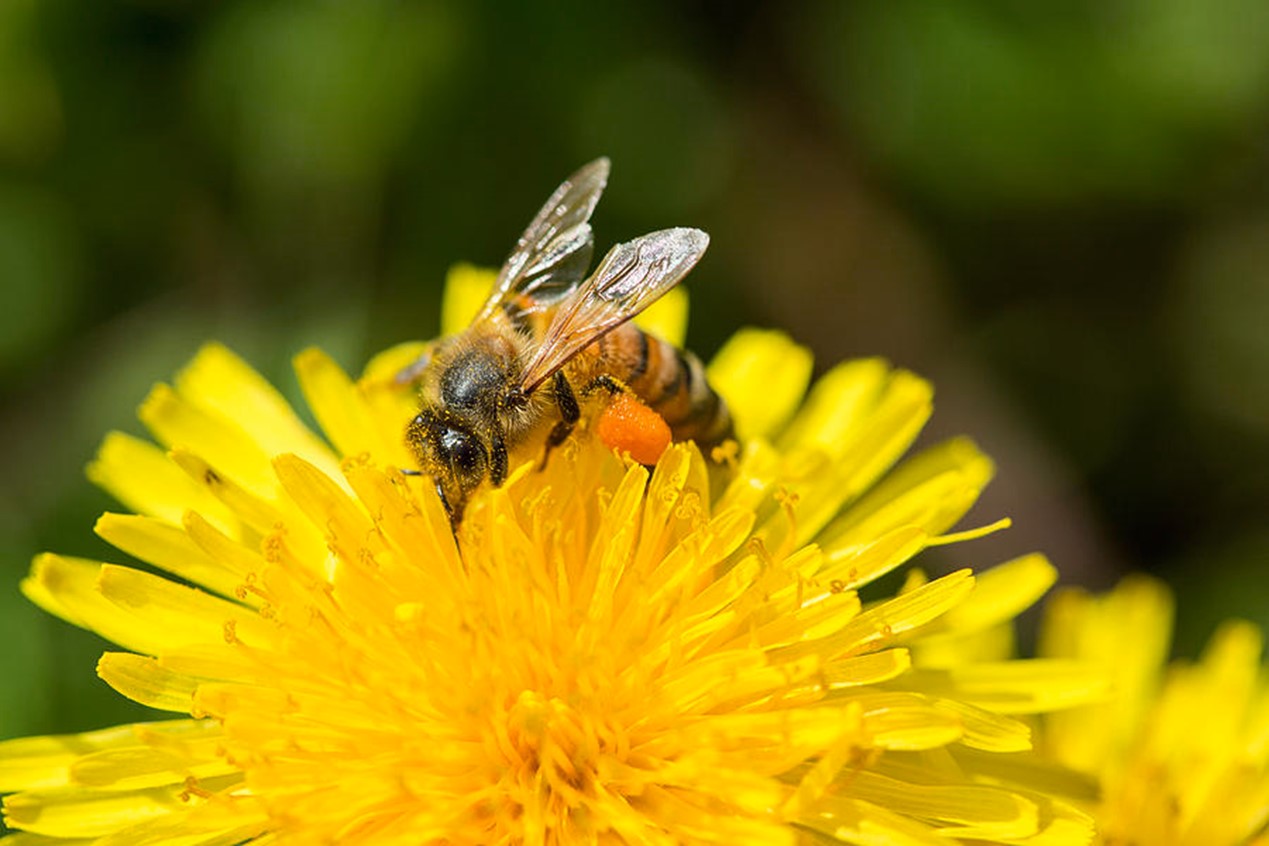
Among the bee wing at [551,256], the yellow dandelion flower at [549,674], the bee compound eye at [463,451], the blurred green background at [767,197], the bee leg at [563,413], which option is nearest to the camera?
the yellow dandelion flower at [549,674]

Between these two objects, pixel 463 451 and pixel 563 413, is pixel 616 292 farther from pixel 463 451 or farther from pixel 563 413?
pixel 463 451

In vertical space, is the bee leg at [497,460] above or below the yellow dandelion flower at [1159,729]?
above

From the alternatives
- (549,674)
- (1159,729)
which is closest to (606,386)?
(549,674)

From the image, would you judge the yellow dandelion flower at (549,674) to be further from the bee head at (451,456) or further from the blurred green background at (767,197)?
the blurred green background at (767,197)

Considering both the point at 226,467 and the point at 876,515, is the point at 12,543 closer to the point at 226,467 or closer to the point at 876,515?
the point at 226,467

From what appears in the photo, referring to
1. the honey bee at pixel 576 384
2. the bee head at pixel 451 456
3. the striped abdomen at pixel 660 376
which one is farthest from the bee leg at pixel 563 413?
the bee head at pixel 451 456

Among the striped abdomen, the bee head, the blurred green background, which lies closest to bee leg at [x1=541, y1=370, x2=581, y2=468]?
the striped abdomen
